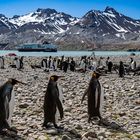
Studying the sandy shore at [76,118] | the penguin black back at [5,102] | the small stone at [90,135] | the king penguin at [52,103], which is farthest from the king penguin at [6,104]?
the small stone at [90,135]

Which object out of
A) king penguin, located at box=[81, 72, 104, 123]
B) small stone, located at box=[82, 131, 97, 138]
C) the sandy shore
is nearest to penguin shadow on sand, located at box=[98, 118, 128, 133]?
the sandy shore


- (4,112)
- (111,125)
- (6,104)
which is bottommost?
(111,125)

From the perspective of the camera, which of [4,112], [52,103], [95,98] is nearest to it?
[4,112]

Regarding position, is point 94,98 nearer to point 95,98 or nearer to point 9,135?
point 95,98

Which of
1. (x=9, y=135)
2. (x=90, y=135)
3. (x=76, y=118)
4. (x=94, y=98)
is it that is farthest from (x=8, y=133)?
(x=94, y=98)

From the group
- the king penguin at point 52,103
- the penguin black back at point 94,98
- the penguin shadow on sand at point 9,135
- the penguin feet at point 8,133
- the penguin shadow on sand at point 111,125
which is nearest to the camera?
the penguin shadow on sand at point 9,135

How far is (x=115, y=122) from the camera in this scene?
970 cm

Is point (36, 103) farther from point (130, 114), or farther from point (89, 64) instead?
point (89, 64)

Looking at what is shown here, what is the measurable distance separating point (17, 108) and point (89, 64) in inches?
918

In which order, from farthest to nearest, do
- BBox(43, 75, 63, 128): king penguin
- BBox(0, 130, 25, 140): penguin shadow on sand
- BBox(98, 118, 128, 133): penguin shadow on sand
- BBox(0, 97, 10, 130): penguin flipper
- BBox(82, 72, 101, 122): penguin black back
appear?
BBox(82, 72, 101, 122): penguin black back < BBox(43, 75, 63, 128): king penguin < BBox(98, 118, 128, 133): penguin shadow on sand < BBox(0, 97, 10, 130): penguin flipper < BBox(0, 130, 25, 140): penguin shadow on sand

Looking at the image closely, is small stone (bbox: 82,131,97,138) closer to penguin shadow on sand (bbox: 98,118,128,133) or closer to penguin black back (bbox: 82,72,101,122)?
penguin shadow on sand (bbox: 98,118,128,133)

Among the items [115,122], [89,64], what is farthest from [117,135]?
[89,64]

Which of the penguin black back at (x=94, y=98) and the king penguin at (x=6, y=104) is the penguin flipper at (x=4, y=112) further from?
the penguin black back at (x=94, y=98)

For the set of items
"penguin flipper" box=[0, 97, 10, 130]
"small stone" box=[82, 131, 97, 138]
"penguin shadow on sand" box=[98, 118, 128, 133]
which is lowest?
"penguin shadow on sand" box=[98, 118, 128, 133]
